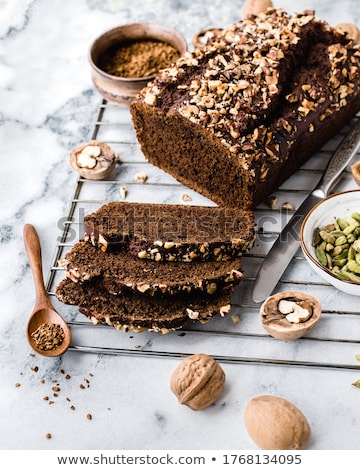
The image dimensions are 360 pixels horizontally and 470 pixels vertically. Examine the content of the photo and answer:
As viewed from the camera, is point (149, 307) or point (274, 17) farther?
point (274, 17)

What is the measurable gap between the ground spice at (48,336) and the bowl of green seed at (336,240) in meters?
1.38

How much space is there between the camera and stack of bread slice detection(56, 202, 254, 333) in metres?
3.29

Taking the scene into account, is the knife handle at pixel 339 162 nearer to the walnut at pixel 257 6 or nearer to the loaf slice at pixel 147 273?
the loaf slice at pixel 147 273

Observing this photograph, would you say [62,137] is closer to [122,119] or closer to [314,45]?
[122,119]

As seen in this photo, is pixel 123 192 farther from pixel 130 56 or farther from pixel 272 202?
pixel 130 56

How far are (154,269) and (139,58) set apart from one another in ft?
6.39

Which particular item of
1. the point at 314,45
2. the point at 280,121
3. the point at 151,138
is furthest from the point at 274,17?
the point at 151,138

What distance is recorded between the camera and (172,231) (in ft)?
11.5

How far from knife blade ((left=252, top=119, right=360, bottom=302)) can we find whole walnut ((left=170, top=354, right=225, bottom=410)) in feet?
1.92

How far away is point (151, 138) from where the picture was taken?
4184 mm

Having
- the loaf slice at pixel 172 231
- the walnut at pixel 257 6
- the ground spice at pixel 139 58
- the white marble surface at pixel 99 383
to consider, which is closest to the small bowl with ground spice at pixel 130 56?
the ground spice at pixel 139 58

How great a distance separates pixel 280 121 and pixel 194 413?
5.79 ft

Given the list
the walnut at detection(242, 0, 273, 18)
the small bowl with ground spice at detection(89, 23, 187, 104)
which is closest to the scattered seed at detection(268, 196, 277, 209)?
the small bowl with ground spice at detection(89, 23, 187, 104)

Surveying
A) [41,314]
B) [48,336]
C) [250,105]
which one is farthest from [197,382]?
[250,105]
